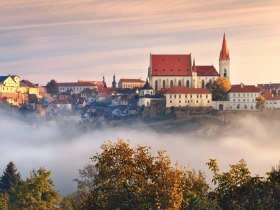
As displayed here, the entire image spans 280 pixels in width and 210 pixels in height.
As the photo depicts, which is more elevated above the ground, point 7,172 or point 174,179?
point 174,179

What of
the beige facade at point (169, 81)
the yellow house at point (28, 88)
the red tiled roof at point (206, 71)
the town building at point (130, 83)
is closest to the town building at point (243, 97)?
the red tiled roof at point (206, 71)

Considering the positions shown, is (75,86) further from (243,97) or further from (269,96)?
(243,97)

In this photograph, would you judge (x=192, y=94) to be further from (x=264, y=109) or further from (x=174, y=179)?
(x=174, y=179)

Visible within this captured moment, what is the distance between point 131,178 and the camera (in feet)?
80.9

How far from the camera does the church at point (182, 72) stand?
134125 mm

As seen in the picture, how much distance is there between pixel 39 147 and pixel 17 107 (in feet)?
67.6

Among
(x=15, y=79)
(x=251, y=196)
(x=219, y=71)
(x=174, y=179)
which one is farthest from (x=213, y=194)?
(x=15, y=79)

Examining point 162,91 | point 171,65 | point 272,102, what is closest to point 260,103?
point 272,102

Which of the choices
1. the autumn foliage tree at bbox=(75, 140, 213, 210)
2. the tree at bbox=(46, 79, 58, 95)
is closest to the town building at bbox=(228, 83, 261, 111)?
the tree at bbox=(46, 79, 58, 95)

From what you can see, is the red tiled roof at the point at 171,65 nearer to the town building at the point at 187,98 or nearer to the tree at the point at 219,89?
the tree at the point at 219,89

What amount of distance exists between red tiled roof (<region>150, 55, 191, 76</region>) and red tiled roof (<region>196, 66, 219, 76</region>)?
77.7 inches

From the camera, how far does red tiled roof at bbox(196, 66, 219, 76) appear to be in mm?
133875

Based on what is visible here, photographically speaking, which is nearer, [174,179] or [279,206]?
[174,179]

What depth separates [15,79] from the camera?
159625mm
